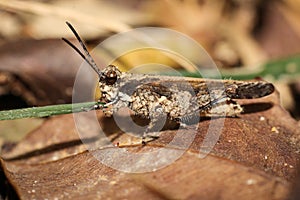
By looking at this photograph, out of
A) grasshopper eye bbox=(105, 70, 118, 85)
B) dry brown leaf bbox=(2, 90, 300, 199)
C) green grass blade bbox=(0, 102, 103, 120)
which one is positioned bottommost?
dry brown leaf bbox=(2, 90, 300, 199)

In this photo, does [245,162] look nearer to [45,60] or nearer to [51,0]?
[45,60]

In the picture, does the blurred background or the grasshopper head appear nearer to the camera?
the grasshopper head

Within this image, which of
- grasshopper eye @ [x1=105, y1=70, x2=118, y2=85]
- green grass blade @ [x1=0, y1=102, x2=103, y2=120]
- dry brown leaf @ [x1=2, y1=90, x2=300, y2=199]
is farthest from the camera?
grasshopper eye @ [x1=105, y1=70, x2=118, y2=85]

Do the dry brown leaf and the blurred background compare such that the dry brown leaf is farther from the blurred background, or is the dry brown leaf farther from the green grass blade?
the blurred background

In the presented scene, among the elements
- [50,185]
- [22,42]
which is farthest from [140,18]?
[50,185]

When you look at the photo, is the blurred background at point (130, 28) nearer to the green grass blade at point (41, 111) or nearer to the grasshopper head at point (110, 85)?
the green grass blade at point (41, 111)

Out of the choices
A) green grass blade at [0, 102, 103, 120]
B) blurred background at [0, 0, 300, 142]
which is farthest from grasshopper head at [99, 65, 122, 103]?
blurred background at [0, 0, 300, 142]
